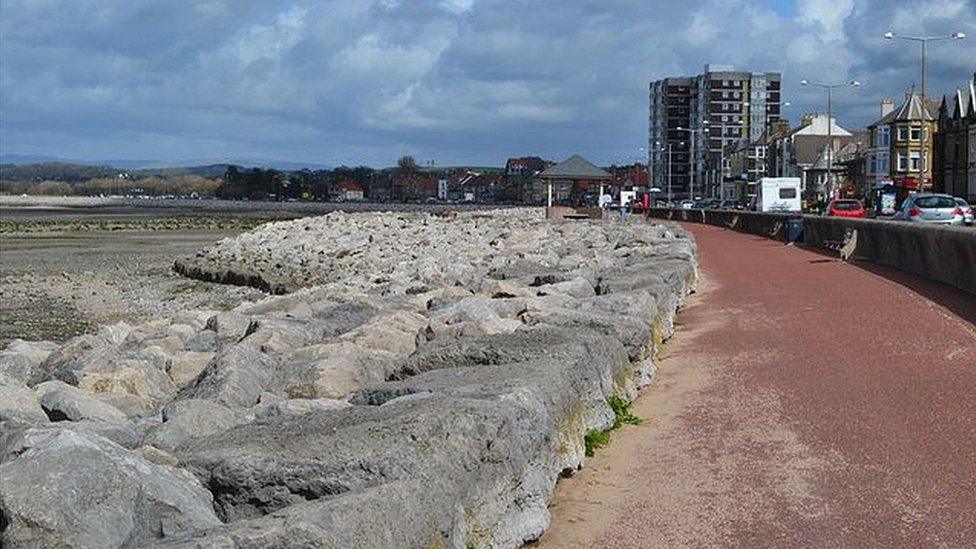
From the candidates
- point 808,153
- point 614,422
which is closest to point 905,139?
point 808,153

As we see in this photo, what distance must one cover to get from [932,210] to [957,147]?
190 ft

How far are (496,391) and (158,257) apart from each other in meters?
42.0

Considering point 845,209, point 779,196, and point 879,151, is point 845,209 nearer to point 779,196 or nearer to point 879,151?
point 779,196

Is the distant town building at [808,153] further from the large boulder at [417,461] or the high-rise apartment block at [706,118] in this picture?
the large boulder at [417,461]

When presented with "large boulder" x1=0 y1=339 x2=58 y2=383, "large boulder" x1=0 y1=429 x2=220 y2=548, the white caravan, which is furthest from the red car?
"large boulder" x1=0 y1=429 x2=220 y2=548

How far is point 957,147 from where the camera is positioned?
280ft

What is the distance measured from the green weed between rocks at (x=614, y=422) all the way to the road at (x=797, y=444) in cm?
12

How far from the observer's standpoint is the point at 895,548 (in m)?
5.42

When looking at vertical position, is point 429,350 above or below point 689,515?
above

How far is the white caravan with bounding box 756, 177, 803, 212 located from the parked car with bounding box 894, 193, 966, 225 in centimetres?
2916

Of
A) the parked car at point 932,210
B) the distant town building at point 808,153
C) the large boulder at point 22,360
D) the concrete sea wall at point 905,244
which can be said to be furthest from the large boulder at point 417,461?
the distant town building at point 808,153

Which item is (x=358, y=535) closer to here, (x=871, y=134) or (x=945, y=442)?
(x=945, y=442)

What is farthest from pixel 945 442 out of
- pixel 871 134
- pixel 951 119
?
pixel 871 134

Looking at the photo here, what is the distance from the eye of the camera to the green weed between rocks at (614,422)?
284 inches
